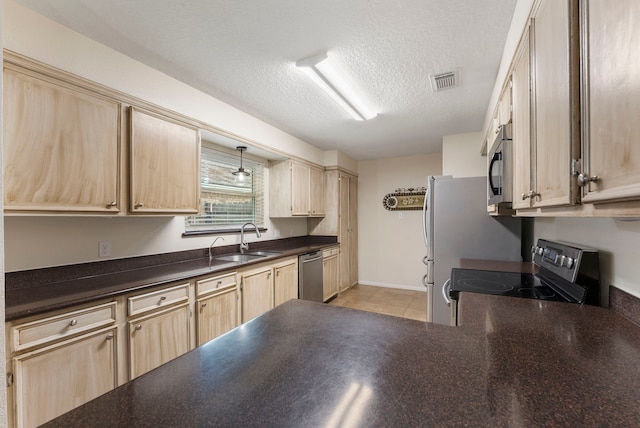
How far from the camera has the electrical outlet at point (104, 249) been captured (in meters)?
2.03

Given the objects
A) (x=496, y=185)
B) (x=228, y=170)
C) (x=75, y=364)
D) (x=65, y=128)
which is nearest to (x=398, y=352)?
(x=496, y=185)

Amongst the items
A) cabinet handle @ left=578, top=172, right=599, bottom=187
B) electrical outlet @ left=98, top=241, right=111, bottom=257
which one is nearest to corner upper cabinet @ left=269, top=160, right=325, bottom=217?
electrical outlet @ left=98, top=241, right=111, bottom=257

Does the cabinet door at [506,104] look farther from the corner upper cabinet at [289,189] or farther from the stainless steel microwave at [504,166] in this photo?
the corner upper cabinet at [289,189]

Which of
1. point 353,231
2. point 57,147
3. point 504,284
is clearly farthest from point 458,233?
point 57,147

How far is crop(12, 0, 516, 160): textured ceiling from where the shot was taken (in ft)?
5.02

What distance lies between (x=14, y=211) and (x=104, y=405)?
1.45m

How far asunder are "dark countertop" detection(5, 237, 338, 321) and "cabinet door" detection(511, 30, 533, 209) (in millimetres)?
2149

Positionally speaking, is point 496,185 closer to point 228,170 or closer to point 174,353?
point 174,353

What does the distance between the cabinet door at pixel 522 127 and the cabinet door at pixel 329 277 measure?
9.86ft

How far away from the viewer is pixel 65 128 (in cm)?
160

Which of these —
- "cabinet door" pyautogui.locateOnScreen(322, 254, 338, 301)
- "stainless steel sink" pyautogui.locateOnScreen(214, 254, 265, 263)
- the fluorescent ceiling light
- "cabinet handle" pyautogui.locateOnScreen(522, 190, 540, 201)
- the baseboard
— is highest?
the fluorescent ceiling light

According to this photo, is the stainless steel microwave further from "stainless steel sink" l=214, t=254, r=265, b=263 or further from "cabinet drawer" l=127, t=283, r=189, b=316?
"stainless steel sink" l=214, t=254, r=265, b=263

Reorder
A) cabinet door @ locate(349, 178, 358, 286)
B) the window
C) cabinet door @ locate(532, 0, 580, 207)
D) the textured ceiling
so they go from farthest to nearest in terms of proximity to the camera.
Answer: cabinet door @ locate(349, 178, 358, 286) < the window < the textured ceiling < cabinet door @ locate(532, 0, 580, 207)

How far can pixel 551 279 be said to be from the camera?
1.59m
